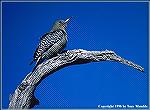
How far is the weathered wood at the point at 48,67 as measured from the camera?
142 cm

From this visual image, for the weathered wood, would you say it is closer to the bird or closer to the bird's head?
the bird

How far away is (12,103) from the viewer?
143 cm

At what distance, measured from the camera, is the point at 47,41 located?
143 centimetres

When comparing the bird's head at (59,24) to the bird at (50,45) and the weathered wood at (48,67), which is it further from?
the weathered wood at (48,67)

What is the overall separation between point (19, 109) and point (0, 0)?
66 cm

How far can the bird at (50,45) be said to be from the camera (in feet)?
4.71

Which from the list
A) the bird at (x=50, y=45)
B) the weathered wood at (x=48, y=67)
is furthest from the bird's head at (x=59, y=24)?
the weathered wood at (x=48, y=67)

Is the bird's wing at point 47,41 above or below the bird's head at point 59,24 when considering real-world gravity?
below

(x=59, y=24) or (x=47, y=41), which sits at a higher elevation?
(x=59, y=24)

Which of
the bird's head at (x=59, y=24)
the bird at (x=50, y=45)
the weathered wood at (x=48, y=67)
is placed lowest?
the weathered wood at (x=48, y=67)

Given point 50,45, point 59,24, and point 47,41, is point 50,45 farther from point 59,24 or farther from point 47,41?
point 59,24

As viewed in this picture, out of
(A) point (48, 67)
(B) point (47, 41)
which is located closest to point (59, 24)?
(B) point (47, 41)

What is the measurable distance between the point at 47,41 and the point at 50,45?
32mm

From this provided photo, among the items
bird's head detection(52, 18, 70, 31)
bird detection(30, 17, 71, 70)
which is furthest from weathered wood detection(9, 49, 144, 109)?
bird's head detection(52, 18, 70, 31)
